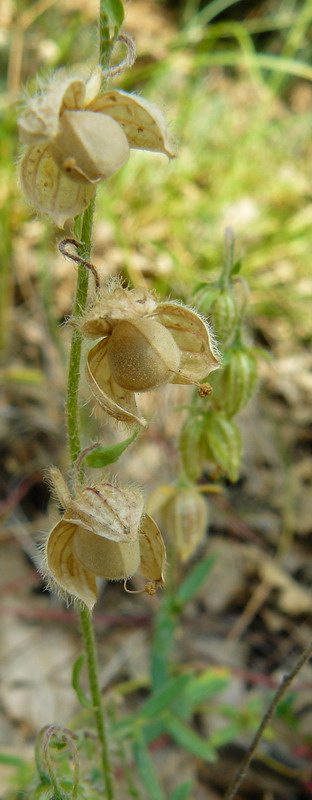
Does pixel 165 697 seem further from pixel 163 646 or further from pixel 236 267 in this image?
pixel 236 267

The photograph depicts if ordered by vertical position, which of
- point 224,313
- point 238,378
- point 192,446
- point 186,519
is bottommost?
point 186,519

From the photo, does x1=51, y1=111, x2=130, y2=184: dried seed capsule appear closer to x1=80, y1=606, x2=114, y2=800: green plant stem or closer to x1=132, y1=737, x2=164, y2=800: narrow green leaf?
x1=80, y1=606, x2=114, y2=800: green plant stem

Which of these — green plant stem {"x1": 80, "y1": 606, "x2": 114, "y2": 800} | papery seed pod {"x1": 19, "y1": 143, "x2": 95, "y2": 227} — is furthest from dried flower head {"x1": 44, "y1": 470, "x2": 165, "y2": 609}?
papery seed pod {"x1": 19, "y1": 143, "x2": 95, "y2": 227}

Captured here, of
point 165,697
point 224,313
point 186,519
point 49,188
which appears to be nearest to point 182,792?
point 165,697

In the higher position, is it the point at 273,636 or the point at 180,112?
the point at 180,112

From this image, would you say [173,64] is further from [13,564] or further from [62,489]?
[62,489]

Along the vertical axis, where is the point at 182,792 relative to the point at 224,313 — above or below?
below

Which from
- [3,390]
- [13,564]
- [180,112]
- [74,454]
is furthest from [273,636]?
[180,112]
